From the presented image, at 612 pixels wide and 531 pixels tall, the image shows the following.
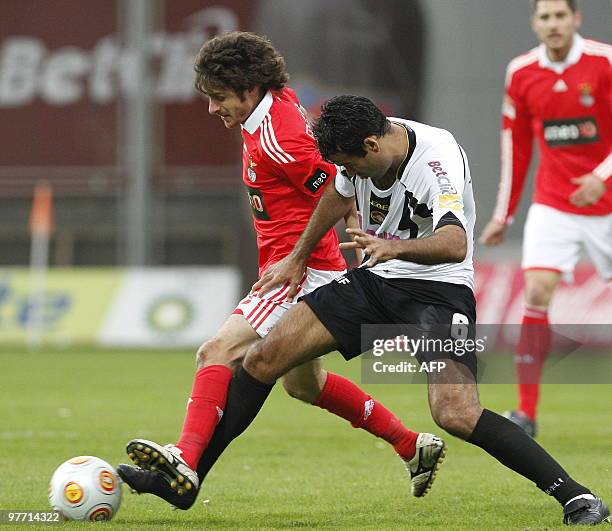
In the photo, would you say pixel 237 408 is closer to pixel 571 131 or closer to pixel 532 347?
pixel 532 347

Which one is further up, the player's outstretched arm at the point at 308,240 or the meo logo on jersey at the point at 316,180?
the meo logo on jersey at the point at 316,180

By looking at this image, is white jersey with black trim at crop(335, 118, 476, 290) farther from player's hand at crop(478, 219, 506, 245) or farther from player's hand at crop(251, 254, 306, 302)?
player's hand at crop(478, 219, 506, 245)

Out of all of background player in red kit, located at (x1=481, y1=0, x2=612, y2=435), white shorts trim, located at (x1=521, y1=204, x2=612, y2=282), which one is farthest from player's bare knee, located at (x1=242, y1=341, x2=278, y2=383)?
white shorts trim, located at (x1=521, y1=204, x2=612, y2=282)

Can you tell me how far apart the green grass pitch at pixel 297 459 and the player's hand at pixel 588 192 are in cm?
151

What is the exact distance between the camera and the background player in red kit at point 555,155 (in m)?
8.90

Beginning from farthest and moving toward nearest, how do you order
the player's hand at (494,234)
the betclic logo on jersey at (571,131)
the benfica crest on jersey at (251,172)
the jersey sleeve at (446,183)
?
the betclic logo on jersey at (571,131)
the player's hand at (494,234)
the benfica crest on jersey at (251,172)
the jersey sleeve at (446,183)

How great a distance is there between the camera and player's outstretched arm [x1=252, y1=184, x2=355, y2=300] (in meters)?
5.95

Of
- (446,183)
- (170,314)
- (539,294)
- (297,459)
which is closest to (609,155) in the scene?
(539,294)

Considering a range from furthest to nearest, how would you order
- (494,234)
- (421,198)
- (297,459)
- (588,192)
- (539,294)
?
(539,294)
(494,234)
(588,192)
(297,459)
(421,198)

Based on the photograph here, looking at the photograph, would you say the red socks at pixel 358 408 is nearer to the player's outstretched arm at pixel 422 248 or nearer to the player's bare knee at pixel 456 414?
the player's bare knee at pixel 456 414

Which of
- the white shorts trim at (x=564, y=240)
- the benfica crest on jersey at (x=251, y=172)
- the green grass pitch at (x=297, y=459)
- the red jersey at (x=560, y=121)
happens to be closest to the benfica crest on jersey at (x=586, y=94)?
the red jersey at (x=560, y=121)

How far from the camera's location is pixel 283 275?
19.9ft

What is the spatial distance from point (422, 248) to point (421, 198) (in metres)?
0.46

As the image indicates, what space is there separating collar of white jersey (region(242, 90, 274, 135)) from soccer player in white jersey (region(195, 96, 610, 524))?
22.2 inches
